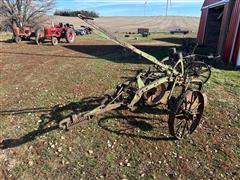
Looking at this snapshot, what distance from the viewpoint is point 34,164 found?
411cm

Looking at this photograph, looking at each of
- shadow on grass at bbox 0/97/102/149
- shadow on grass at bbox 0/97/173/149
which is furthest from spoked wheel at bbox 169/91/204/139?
shadow on grass at bbox 0/97/102/149

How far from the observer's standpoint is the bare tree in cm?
2852

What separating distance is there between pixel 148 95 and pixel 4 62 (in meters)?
8.31

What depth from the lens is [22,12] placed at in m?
29.8

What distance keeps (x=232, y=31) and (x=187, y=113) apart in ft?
26.3

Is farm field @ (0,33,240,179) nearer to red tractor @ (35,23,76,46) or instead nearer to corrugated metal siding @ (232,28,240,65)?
corrugated metal siding @ (232,28,240,65)

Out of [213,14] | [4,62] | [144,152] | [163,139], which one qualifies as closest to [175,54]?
[163,139]

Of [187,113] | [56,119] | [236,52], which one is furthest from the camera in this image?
[236,52]

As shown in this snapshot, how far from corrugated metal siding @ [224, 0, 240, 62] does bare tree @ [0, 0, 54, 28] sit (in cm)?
2302

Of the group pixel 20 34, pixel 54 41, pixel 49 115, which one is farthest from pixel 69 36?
pixel 49 115

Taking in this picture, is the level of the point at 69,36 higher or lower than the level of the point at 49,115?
higher

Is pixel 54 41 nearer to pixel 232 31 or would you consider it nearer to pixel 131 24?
pixel 232 31

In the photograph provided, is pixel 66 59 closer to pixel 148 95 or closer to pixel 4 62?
pixel 4 62

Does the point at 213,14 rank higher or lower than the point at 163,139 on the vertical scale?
higher
